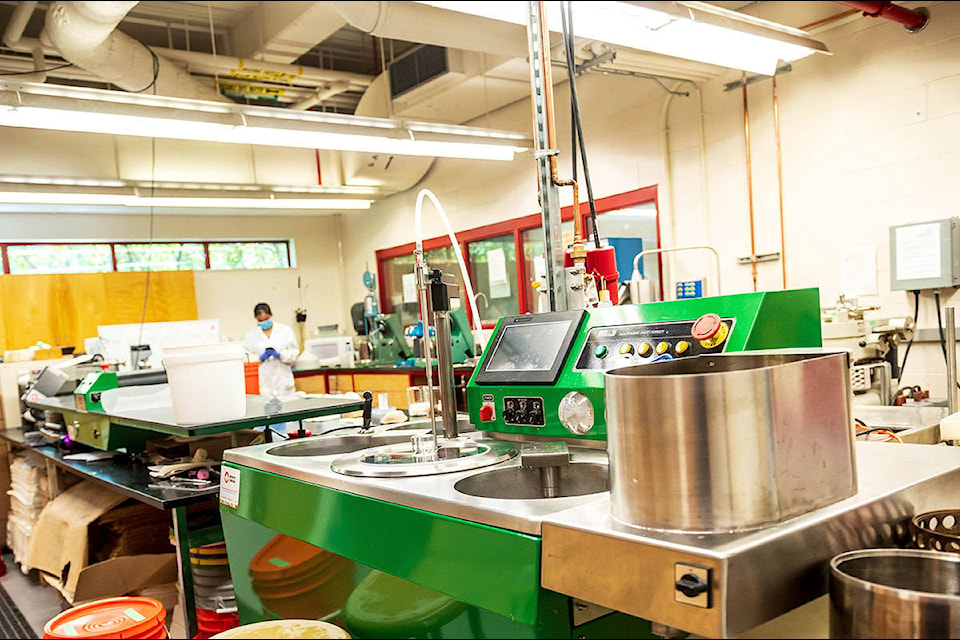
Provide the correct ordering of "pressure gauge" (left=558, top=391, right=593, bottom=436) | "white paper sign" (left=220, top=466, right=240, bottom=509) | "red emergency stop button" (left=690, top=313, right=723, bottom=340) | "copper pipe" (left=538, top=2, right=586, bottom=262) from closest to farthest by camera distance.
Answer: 1. "red emergency stop button" (left=690, top=313, right=723, bottom=340)
2. "pressure gauge" (left=558, top=391, right=593, bottom=436)
3. "copper pipe" (left=538, top=2, right=586, bottom=262)
4. "white paper sign" (left=220, top=466, right=240, bottom=509)

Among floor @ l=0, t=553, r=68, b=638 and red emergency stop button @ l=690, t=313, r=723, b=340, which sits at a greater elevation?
red emergency stop button @ l=690, t=313, r=723, b=340

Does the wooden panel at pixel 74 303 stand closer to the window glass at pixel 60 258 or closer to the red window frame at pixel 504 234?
the window glass at pixel 60 258

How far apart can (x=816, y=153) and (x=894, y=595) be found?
12.8ft

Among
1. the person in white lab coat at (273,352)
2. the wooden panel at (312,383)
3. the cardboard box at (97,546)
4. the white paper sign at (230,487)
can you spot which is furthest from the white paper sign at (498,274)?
the white paper sign at (230,487)

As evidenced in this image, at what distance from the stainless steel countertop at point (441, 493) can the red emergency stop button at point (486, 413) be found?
217 millimetres

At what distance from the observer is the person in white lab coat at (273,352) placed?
596 centimetres

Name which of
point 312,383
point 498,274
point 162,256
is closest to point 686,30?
point 162,256

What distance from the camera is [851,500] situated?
0.90 m

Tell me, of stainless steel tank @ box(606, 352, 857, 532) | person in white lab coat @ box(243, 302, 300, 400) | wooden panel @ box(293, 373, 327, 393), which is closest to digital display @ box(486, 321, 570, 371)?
stainless steel tank @ box(606, 352, 857, 532)

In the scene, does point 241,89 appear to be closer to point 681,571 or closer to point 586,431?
point 586,431

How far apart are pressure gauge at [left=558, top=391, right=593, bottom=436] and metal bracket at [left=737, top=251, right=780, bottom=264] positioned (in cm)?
338

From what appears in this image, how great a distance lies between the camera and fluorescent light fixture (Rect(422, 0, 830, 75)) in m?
2.31

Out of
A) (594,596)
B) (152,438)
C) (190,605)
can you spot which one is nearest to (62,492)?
(152,438)

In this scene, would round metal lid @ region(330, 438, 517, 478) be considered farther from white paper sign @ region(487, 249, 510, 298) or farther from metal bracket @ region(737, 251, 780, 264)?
white paper sign @ region(487, 249, 510, 298)
